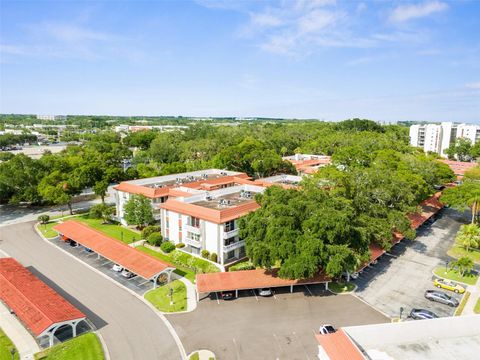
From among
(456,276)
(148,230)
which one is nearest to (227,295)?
(148,230)

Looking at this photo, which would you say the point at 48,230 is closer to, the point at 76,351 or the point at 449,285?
the point at 76,351

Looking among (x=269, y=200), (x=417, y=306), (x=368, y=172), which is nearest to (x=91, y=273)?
(x=269, y=200)

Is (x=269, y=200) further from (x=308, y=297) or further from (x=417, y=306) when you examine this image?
(x=417, y=306)

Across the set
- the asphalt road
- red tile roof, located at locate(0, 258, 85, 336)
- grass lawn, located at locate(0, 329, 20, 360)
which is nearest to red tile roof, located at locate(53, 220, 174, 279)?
the asphalt road

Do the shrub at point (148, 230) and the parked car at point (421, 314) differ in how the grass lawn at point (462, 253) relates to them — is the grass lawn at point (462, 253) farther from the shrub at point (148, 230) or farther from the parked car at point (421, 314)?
the shrub at point (148, 230)

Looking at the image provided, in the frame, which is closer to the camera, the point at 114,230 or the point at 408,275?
the point at 408,275
